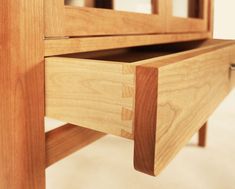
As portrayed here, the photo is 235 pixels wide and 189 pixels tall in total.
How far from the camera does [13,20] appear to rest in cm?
40

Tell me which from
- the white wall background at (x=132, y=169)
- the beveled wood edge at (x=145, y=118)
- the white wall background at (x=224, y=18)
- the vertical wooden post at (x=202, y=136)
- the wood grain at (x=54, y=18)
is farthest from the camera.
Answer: the white wall background at (x=224, y=18)

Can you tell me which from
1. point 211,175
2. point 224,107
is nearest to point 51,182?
point 211,175

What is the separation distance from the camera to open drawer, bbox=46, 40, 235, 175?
32 cm

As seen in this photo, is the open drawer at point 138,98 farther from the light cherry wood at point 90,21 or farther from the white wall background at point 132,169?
the white wall background at point 132,169

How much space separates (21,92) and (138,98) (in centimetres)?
18

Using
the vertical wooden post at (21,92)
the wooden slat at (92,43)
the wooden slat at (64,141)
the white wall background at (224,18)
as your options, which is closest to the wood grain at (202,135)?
the white wall background at (224,18)

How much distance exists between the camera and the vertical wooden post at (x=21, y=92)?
1.34 feet

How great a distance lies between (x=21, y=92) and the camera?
428 millimetres

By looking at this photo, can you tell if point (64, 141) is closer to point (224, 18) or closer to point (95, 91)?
point (95, 91)

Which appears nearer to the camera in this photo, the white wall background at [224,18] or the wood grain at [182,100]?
the wood grain at [182,100]

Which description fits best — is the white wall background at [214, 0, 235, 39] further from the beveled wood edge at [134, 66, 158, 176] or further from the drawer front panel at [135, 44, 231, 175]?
the beveled wood edge at [134, 66, 158, 176]

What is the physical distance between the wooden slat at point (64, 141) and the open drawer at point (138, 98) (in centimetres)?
7

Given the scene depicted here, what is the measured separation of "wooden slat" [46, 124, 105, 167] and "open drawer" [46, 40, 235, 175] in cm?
7

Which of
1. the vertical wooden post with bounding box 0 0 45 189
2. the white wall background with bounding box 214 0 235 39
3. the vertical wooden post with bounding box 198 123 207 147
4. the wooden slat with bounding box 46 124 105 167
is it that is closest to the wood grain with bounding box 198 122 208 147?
the vertical wooden post with bounding box 198 123 207 147
